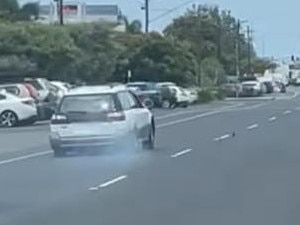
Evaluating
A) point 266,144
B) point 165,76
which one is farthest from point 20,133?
point 165,76

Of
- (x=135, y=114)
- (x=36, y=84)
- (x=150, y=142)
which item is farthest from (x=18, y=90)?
(x=135, y=114)

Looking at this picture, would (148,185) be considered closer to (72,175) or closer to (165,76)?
(72,175)

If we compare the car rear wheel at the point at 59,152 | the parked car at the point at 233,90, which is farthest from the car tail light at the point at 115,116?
Result: the parked car at the point at 233,90

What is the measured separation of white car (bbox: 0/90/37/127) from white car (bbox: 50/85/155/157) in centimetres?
1720

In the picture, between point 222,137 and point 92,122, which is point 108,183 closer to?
point 92,122

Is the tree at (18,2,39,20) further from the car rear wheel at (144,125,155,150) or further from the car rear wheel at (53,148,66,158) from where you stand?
the car rear wheel at (53,148,66,158)

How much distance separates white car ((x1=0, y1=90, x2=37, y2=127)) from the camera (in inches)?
1780

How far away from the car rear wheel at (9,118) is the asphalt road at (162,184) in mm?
11914

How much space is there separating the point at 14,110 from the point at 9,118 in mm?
468

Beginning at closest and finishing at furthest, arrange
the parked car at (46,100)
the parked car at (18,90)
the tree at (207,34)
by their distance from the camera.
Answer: the parked car at (18,90), the parked car at (46,100), the tree at (207,34)

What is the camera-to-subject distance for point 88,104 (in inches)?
1101

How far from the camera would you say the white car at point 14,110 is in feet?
148

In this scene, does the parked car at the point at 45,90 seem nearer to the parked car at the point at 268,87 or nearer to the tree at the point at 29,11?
the tree at the point at 29,11

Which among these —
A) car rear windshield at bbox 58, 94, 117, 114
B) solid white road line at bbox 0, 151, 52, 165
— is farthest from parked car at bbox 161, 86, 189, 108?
car rear windshield at bbox 58, 94, 117, 114
